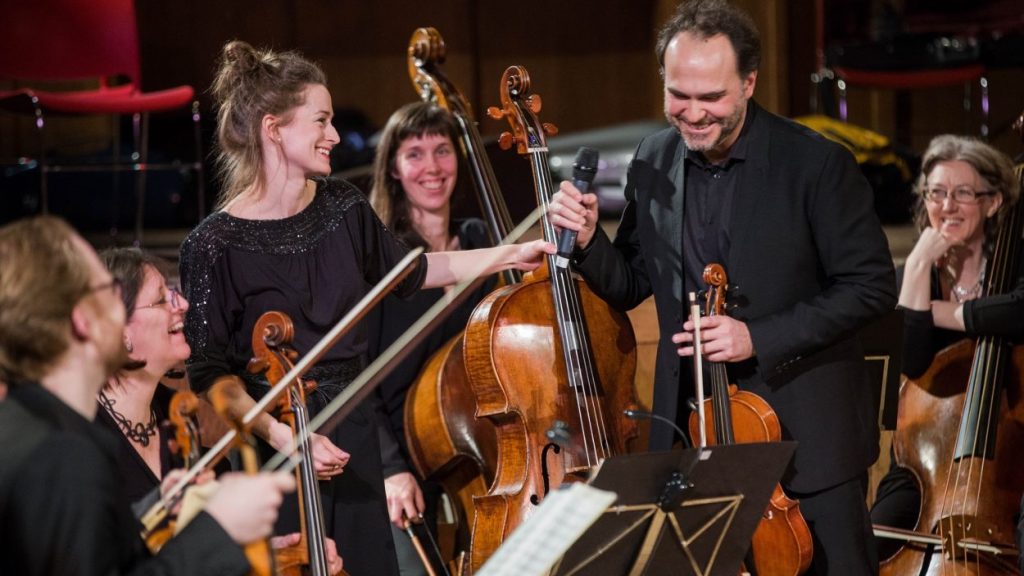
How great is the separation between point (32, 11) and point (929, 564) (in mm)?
3623

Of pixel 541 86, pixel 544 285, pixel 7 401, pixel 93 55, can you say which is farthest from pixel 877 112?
pixel 7 401

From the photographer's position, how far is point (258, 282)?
2.41 m

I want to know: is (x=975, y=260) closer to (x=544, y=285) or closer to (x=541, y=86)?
(x=544, y=285)

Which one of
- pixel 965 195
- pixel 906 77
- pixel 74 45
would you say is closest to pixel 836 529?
pixel 965 195

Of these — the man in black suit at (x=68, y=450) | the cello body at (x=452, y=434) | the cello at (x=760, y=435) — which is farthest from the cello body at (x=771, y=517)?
the man in black suit at (x=68, y=450)

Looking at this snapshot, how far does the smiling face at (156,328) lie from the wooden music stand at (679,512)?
794mm

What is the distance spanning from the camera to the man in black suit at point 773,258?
93.8 inches

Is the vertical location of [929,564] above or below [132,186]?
below

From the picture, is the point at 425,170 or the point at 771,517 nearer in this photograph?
the point at 771,517

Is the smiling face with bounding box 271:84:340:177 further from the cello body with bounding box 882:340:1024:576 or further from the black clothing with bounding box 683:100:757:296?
the cello body with bounding box 882:340:1024:576

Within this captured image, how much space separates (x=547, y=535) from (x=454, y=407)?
4.77ft

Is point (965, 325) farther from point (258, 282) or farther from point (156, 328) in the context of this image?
point (156, 328)

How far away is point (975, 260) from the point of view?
11.5ft

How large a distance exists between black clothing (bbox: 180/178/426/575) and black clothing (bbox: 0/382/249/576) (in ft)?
2.79
